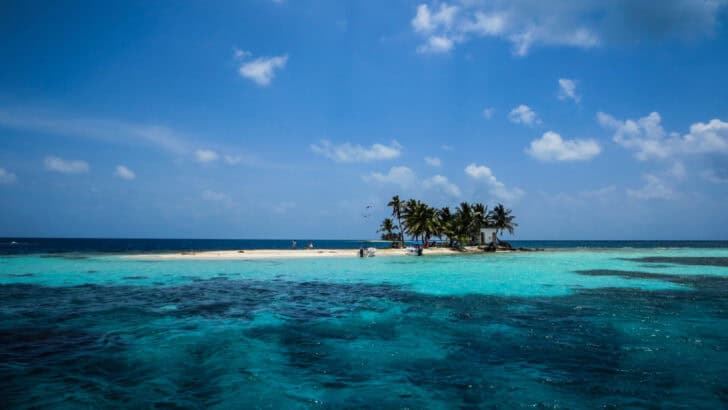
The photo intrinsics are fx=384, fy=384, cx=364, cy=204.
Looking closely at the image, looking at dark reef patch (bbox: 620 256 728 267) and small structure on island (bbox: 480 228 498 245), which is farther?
small structure on island (bbox: 480 228 498 245)

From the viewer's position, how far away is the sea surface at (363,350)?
26.1 feet

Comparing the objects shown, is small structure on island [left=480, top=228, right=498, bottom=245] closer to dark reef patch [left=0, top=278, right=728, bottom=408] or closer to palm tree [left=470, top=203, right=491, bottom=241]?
palm tree [left=470, top=203, right=491, bottom=241]

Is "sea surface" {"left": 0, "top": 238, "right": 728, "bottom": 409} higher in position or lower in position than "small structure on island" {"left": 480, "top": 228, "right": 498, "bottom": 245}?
lower

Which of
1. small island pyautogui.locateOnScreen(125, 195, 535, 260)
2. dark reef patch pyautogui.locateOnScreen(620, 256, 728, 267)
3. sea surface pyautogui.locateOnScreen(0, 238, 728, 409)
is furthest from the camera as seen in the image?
small island pyautogui.locateOnScreen(125, 195, 535, 260)

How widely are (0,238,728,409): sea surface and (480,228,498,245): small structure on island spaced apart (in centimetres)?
6559

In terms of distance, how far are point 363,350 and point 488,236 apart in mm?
81537

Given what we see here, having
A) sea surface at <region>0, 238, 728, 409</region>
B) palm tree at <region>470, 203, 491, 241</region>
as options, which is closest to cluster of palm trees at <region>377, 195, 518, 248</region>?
palm tree at <region>470, 203, 491, 241</region>

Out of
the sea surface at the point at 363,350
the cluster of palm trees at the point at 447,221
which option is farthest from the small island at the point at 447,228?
the sea surface at the point at 363,350

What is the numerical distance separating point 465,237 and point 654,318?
68563 mm

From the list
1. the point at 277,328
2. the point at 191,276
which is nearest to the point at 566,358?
the point at 277,328

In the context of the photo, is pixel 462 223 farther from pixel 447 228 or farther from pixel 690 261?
pixel 690 261

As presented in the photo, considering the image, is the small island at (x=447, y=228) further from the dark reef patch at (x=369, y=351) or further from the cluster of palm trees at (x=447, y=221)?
the dark reef patch at (x=369, y=351)

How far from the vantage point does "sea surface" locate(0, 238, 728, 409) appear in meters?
7.96

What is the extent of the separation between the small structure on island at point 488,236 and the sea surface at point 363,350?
6559 cm
